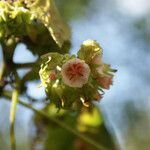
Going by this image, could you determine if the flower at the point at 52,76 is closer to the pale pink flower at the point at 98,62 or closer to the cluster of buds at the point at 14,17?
the pale pink flower at the point at 98,62

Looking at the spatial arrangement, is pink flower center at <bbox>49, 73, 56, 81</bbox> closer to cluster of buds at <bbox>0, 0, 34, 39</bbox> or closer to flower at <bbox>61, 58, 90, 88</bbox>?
flower at <bbox>61, 58, 90, 88</bbox>

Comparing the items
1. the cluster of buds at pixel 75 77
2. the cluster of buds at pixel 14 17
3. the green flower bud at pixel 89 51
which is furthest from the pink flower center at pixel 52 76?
the cluster of buds at pixel 14 17

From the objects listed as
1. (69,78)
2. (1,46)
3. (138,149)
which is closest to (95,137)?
(1,46)

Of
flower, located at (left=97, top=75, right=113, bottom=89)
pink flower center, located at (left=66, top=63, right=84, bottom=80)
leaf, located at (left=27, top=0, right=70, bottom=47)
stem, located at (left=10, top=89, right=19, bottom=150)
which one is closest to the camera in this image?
pink flower center, located at (left=66, top=63, right=84, bottom=80)

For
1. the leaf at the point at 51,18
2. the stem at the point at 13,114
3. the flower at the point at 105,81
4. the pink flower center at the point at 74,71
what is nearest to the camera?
the pink flower center at the point at 74,71

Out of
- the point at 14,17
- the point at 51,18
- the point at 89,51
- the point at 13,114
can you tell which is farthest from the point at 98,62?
the point at 13,114

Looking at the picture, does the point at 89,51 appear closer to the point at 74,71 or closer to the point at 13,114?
the point at 74,71

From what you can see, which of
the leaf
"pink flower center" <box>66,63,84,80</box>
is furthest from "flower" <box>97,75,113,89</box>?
the leaf
